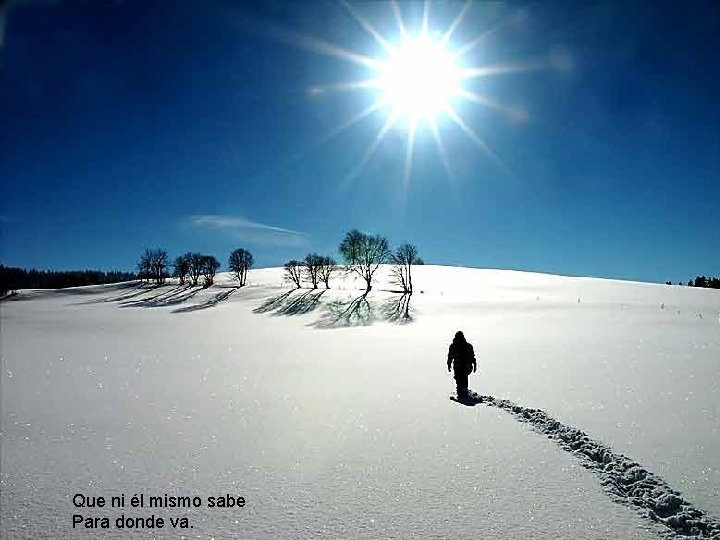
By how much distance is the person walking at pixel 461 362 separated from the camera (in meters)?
10.9

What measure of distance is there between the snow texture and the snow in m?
0.07

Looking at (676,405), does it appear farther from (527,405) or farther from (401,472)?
(401,472)

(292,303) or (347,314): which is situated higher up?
(292,303)

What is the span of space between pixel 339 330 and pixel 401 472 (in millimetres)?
24341

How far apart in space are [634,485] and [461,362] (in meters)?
5.90

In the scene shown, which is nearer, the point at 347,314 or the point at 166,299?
the point at 347,314

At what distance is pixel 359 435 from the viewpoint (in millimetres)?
7684

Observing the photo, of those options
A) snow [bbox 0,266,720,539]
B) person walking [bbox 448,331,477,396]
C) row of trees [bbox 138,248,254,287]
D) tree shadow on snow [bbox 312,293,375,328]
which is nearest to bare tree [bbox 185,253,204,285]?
row of trees [bbox 138,248,254,287]

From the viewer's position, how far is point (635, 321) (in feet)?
91.4

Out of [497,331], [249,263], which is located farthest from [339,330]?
[249,263]

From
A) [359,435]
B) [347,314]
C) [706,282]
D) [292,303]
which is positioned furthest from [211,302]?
[706,282]

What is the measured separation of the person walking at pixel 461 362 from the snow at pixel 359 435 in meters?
0.70

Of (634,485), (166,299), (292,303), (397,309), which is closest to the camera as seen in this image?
(634,485)

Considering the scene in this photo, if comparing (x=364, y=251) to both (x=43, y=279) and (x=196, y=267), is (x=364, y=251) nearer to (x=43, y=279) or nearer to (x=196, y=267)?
(x=196, y=267)
